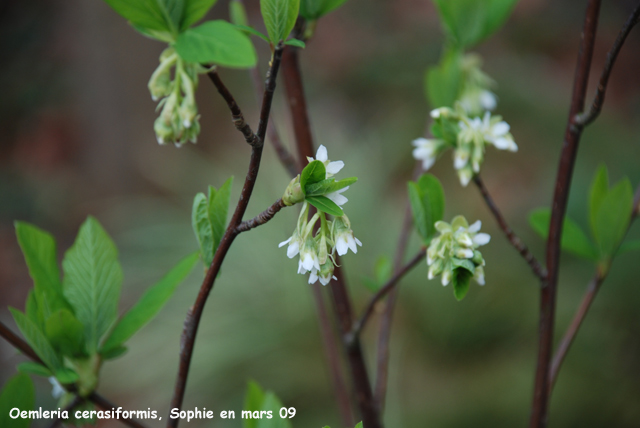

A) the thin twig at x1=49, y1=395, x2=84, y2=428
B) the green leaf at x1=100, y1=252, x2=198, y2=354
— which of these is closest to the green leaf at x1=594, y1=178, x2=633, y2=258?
the green leaf at x1=100, y1=252, x2=198, y2=354

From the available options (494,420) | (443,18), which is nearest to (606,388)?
(494,420)

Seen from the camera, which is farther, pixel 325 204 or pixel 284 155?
pixel 284 155

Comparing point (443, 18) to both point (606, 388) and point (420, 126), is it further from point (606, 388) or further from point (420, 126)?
point (420, 126)

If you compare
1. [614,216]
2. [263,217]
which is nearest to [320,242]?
[263,217]

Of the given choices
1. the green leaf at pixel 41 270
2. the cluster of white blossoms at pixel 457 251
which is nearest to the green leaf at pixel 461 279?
the cluster of white blossoms at pixel 457 251

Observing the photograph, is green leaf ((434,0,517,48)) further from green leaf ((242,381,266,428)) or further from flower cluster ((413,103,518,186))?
green leaf ((242,381,266,428))

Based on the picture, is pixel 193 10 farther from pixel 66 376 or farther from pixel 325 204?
pixel 66 376

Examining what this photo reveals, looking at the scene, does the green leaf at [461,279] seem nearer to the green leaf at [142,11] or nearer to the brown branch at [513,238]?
the brown branch at [513,238]
